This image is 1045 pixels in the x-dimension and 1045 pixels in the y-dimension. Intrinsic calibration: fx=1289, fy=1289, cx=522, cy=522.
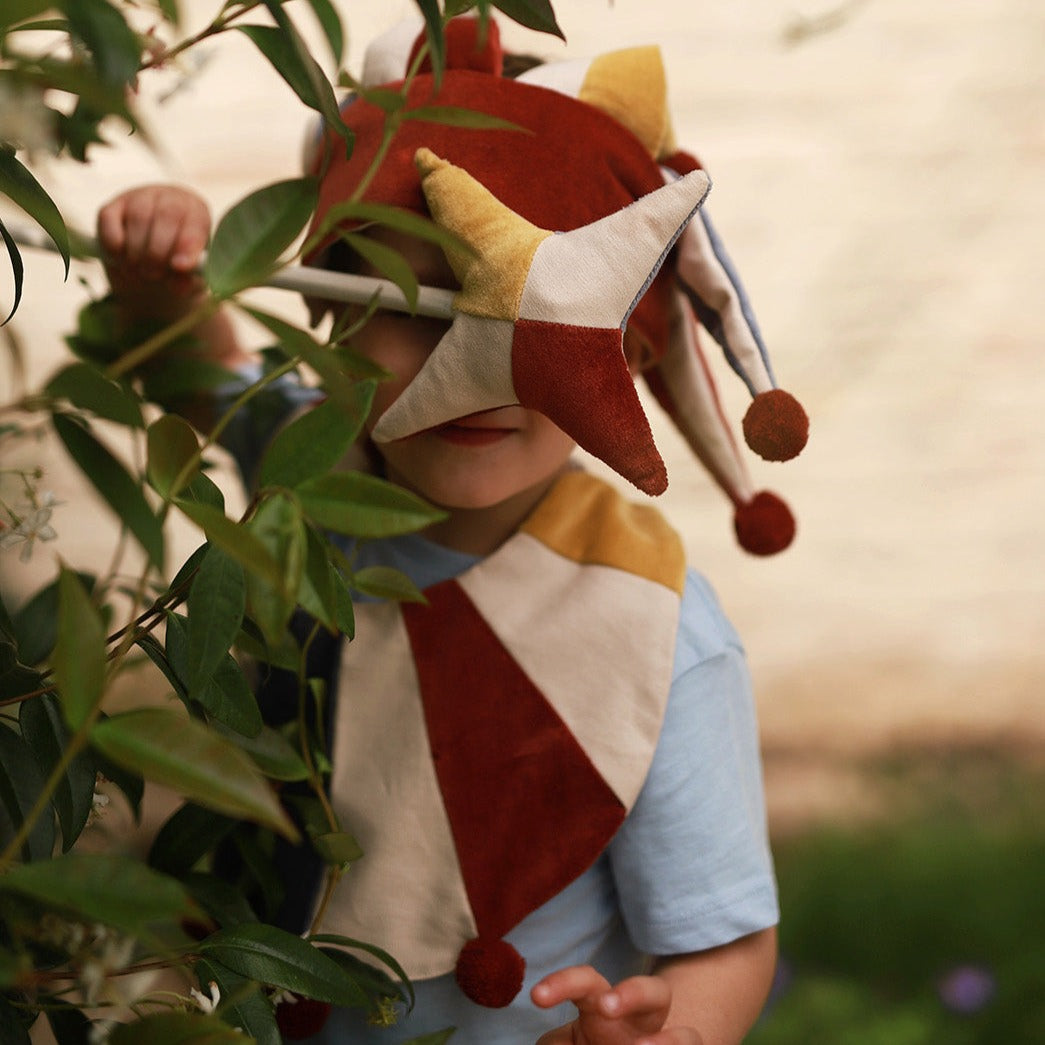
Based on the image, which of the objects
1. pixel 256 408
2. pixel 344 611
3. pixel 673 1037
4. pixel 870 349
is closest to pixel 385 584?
pixel 344 611

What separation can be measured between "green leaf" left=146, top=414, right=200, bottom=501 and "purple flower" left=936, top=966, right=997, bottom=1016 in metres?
1.04

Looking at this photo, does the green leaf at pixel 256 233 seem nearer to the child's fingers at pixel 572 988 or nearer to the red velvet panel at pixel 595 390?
the red velvet panel at pixel 595 390

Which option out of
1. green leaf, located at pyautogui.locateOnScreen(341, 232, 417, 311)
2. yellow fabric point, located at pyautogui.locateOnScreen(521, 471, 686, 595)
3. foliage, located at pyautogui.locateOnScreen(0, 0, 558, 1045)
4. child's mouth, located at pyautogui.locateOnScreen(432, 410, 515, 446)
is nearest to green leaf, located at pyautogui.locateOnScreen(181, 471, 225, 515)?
foliage, located at pyautogui.locateOnScreen(0, 0, 558, 1045)

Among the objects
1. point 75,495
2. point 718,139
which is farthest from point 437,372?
point 718,139

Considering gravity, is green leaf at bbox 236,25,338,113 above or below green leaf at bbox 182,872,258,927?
above

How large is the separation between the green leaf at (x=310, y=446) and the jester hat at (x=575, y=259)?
0.09m

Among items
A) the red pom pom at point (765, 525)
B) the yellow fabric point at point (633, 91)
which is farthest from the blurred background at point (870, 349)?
the yellow fabric point at point (633, 91)

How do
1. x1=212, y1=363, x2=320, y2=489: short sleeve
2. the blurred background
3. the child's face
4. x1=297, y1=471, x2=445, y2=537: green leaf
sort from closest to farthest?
x1=297, y1=471, x2=445, y2=537: green leaf → the child's face → x1=212, y1=363, x2=320, y2=489: short sleeve → the blurred background

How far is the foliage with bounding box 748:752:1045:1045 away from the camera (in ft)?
3.96

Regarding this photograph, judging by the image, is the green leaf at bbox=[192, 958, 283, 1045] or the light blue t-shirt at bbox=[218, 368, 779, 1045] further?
the light blue t-shirt at bbox=[218, 368, 779, 1045]

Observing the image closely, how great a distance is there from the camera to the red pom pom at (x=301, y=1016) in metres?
0.72

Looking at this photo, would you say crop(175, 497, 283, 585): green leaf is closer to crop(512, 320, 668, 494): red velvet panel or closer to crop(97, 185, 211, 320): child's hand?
crop(512, 320, 668, 494): red velvet panel

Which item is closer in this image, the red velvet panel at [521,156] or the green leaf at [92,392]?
the green leaf at [92,392]

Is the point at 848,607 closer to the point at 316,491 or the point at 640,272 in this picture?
the point at 640,272
